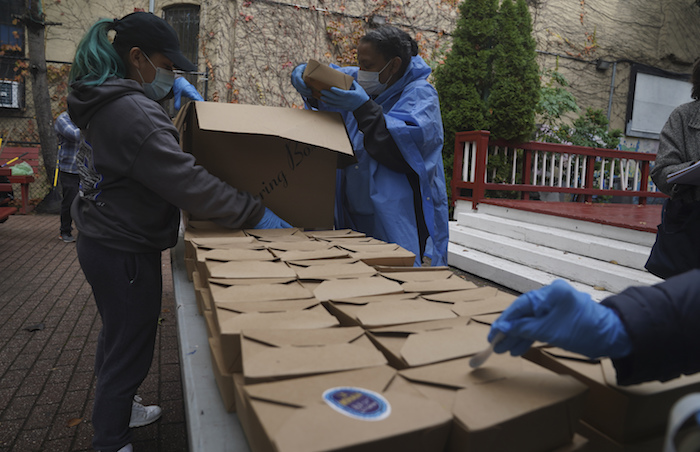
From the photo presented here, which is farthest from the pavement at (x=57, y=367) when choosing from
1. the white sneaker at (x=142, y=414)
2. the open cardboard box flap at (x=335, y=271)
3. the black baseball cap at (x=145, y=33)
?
the black baseball cap at (x=145, y=33)

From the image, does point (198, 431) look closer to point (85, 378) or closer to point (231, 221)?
point (231, 221)

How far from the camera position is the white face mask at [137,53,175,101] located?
179 centimetres

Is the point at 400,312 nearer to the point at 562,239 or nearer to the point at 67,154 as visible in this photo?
the point at 562,239

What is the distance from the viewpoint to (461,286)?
138 cm

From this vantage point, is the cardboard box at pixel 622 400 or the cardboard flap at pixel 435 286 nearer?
the cardboard box at pixel 622 400

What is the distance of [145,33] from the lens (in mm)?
1674

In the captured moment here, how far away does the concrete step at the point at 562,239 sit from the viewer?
4.23 metres

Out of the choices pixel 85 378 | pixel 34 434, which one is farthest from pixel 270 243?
pixel 85 378

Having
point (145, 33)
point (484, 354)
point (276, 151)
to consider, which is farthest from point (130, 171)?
point (484, 354)

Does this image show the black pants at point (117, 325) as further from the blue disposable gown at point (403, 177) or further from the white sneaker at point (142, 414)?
the blue disposable gown at point (403, 177)

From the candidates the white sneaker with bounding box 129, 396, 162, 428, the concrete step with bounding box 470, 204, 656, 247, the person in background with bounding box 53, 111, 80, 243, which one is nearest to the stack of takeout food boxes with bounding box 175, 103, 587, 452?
the white sneaker with bounding box 129, 396, 162, 428

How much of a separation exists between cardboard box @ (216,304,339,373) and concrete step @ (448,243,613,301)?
370 centimetres

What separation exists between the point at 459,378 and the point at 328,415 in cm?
26

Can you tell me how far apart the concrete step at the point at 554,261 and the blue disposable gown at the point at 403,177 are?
2155 mm
